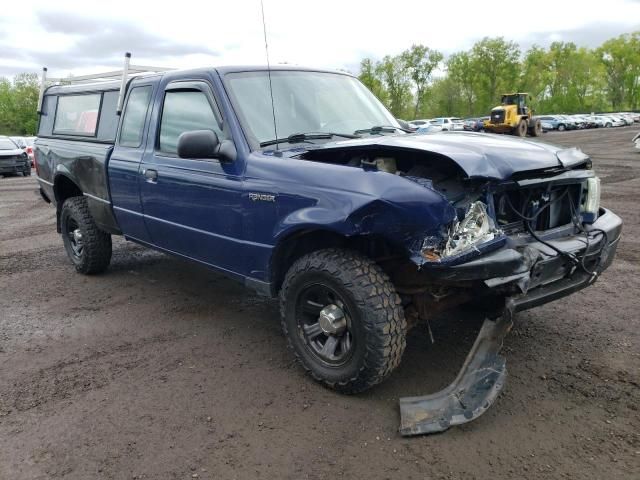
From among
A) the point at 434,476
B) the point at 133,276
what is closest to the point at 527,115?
the point at 133,276

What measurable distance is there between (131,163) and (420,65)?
7389cm

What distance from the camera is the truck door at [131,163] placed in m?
4.68

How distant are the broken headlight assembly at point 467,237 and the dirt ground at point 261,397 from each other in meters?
0.97

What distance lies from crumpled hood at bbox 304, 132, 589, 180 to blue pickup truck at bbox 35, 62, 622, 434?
0.01 m

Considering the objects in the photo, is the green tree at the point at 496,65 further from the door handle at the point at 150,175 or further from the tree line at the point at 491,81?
the door handle at the point at 150,175

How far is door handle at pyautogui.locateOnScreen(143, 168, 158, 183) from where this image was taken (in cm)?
440

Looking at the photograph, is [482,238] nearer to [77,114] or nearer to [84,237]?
[84,237]

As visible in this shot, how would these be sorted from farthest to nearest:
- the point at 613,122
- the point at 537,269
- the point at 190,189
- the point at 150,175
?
the point at 613,122 < the point at 150,175 < the point at 190,189 < the point at 537,269

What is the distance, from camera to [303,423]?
3078mm

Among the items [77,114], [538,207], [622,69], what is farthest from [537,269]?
[622,69]

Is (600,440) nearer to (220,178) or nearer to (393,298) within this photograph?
(393,298)

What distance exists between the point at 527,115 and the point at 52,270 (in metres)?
32.5

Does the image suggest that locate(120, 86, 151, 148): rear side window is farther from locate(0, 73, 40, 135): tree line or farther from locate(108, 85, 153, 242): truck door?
locate(0, 73, 40, 135): tree line

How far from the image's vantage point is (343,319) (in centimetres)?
327
